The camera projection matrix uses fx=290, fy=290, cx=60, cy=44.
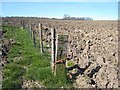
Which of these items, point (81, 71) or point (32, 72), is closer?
point (81, 71)

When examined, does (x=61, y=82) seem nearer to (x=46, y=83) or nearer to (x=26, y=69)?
(x=46, y=83)

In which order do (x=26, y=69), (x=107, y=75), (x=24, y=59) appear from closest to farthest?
1. (x=107, y=75)
2. (x=26, y=69)
3. (x=24, y=59)

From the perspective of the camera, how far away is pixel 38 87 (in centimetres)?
959

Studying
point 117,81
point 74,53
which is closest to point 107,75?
point 117,81

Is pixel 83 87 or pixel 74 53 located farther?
pixel 74 53

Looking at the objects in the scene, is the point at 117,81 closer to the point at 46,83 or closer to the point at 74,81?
the point at 74,81

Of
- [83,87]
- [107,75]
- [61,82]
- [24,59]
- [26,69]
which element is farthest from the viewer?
[24,59]

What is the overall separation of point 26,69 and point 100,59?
326 cm

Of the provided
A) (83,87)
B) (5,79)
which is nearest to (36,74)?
(5,79)

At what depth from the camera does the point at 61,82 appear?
9781 millimetres

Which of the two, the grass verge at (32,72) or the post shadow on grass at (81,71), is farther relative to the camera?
the post shadow on grass at (81,71)

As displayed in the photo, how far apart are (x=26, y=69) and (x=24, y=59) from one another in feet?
5.99

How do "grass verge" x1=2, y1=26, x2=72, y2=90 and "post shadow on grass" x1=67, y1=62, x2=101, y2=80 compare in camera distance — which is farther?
"post shadow on grass" x1=67, y1=62, x2=101, y2=80

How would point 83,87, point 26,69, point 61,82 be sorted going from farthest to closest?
1. point 26,69
2. point 61,82
3. point 83,87
